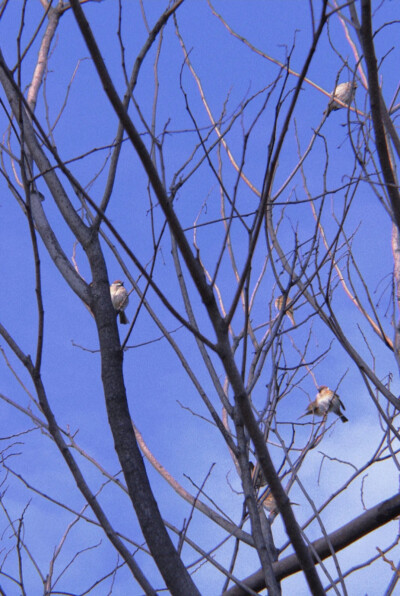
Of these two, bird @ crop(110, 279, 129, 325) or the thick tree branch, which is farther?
bird @ crop(110, 279, 129, 325)

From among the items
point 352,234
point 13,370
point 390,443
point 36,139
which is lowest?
point 390,443

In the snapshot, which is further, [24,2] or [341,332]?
[341,332]

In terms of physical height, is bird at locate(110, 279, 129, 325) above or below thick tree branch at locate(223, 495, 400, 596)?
above

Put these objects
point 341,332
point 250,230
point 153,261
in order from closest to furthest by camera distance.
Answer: point 250,230 → point 153,261 → point 341,332

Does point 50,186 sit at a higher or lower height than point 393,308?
higher

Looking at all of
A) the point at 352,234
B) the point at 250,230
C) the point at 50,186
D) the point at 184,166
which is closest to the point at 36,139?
the point at 50,186

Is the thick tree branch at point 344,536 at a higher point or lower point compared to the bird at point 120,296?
lower

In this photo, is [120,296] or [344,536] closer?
[344,536]

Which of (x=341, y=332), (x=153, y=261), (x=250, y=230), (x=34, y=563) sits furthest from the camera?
(x=34, y=563)

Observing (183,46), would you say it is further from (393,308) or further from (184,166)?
(393,308)

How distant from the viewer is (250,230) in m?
1.34

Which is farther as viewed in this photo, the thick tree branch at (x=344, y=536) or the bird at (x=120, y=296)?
the bird at (x=120, y=296)

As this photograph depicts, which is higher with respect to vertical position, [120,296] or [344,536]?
[120,296]

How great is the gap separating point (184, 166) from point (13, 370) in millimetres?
875
